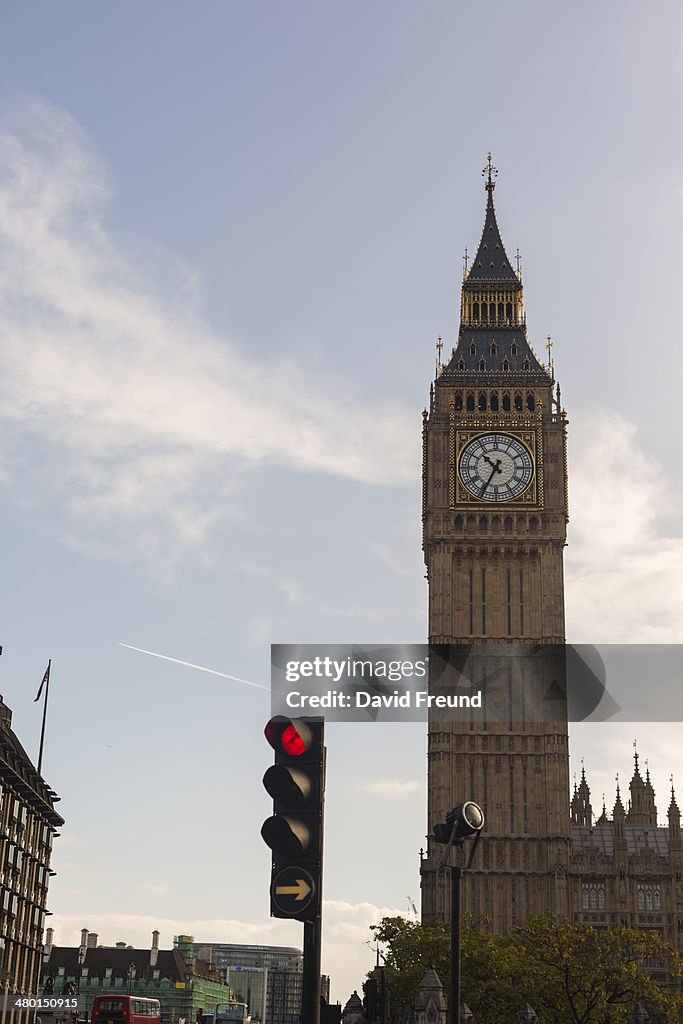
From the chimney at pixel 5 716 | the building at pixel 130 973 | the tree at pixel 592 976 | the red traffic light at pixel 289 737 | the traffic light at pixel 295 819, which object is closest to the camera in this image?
the traffic light at pixel 295 819

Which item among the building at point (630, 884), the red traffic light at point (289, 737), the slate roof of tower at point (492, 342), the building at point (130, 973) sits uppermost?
the slate roof of tower at point (492, 342)

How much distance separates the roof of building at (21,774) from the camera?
8738cm

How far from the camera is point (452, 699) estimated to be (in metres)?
→ 106

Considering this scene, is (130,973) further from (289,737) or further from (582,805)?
→ (289,737)

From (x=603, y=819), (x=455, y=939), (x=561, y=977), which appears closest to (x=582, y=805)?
(x=603, y=819)

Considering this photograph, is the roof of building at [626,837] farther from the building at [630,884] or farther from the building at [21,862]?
the building at [21,862]

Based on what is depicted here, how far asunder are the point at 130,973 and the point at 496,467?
333 feet

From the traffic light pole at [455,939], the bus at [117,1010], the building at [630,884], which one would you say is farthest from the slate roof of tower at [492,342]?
the traffic light pole at [455,939]

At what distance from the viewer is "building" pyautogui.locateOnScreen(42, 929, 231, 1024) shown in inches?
6757

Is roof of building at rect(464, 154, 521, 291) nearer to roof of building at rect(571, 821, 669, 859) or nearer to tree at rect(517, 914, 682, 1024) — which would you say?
roof of building at rect(571, 821, 669, 859)

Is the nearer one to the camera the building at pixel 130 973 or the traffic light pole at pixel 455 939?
the traffic light pole at pixel 455 939

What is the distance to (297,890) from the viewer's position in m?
9.42

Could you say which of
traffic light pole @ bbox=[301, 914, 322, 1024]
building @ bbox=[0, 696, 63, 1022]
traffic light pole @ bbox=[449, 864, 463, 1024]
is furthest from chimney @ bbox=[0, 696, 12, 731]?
traffic light pole @ bbox=[301, 914, 322, 1024]

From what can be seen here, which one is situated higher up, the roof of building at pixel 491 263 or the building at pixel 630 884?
the roof of building at pixel 491 263
